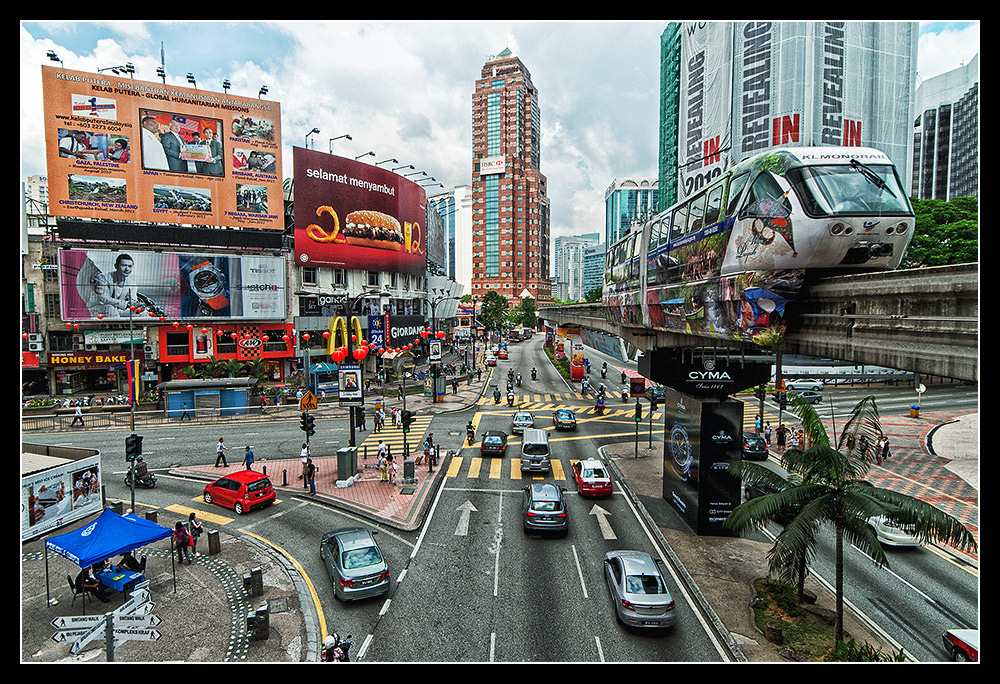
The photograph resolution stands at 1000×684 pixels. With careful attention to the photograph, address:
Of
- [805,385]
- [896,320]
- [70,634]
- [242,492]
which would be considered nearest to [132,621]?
[70,634]

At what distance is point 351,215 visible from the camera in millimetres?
61000

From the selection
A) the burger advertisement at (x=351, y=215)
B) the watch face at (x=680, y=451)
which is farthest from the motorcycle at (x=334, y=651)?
the burger advertisement at (x=351, y=215)

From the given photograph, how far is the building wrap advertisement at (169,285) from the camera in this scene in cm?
4588

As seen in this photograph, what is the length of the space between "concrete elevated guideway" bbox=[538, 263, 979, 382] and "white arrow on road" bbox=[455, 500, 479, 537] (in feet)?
42.0

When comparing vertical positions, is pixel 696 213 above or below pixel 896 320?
above

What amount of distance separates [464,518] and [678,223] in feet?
45.5

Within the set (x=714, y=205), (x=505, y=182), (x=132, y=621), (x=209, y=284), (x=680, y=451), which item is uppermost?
(x=505, y=182)

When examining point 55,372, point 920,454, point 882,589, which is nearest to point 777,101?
point 920,454

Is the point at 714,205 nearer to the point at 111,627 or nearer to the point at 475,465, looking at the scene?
the point at 111,627

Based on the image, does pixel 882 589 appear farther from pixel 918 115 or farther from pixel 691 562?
pixel 918 115

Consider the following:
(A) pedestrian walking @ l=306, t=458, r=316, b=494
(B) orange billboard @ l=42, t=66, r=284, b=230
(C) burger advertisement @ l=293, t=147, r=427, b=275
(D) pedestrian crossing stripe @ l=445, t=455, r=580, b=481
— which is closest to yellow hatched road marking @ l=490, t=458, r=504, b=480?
(D) pedestrian crossing stripe @ l=445, t=455, r=580, b=481

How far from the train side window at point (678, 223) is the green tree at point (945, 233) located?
32.8 meters

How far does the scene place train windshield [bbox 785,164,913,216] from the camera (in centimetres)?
980

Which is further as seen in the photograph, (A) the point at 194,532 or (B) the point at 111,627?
(A) the point at 194,532
